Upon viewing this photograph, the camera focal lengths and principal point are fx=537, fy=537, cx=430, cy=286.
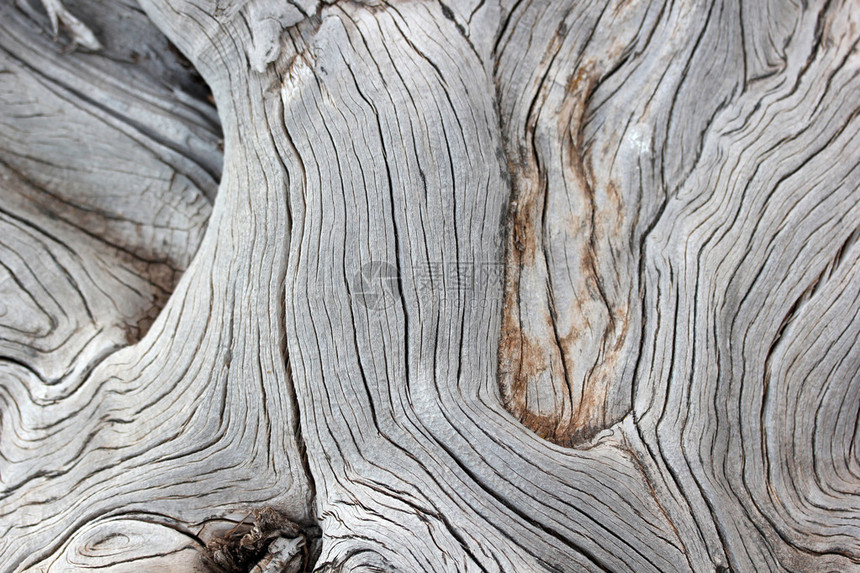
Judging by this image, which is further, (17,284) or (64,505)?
(17,284)

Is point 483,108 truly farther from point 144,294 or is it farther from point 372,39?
point 144,294

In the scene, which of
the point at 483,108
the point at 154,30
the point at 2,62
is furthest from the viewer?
the point at 154,30

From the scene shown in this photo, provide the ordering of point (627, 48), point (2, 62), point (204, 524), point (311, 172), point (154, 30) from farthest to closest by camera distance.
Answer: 1. point (154, 30)
2. point (2, 62)
3. point (627, 48)
4. point (311, 172)
5. point (204, 524)

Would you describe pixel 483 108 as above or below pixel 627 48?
below

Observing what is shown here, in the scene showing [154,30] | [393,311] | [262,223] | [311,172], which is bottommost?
[393,311]

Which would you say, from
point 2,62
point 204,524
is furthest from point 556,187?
point 2,62

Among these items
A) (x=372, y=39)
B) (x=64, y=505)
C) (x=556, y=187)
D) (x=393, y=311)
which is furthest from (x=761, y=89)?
(x=64, y=505)

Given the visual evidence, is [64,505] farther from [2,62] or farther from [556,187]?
[556,187]
